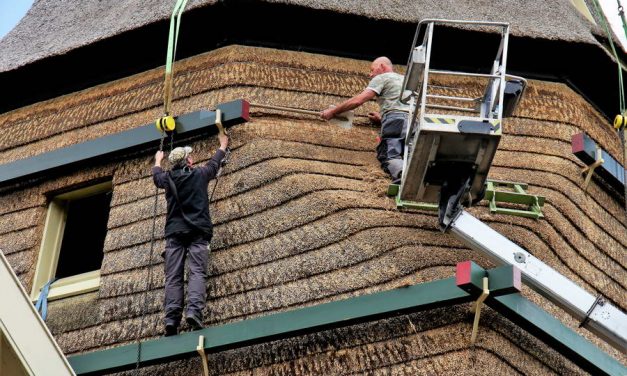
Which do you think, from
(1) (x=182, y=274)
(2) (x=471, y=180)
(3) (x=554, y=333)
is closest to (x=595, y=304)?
(3) (x=554, y=333)

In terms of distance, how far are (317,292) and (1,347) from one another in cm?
194

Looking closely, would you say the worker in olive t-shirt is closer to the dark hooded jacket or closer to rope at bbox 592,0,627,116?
the dark hooded jacket

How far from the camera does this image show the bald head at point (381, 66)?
852 centimetres

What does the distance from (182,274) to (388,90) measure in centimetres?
188

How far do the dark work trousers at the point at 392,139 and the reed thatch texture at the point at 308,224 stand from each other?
11 cm

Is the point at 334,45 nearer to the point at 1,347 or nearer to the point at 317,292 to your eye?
the point at 317,292

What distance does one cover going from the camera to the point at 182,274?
7719mm

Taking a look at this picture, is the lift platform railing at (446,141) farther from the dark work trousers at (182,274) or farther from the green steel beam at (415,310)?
the dark work trousers at (182,274)

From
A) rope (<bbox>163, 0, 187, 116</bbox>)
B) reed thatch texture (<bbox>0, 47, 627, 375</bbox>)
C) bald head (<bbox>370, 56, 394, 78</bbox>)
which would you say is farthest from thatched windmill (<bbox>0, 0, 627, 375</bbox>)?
bald head (<bbox>370, 56, 394, 78</bbox>)

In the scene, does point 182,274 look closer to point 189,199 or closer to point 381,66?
point 189,199

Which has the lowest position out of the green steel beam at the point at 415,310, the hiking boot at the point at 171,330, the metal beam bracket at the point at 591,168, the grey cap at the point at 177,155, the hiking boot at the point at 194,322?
the hiking boot at the point at 171,330

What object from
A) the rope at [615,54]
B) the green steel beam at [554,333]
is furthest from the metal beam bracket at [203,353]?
the rope at [615,54]

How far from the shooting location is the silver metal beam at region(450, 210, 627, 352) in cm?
714

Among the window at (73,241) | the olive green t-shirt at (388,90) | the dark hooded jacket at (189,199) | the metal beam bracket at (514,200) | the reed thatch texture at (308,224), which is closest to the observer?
the reed thatch texture at (308,224)
